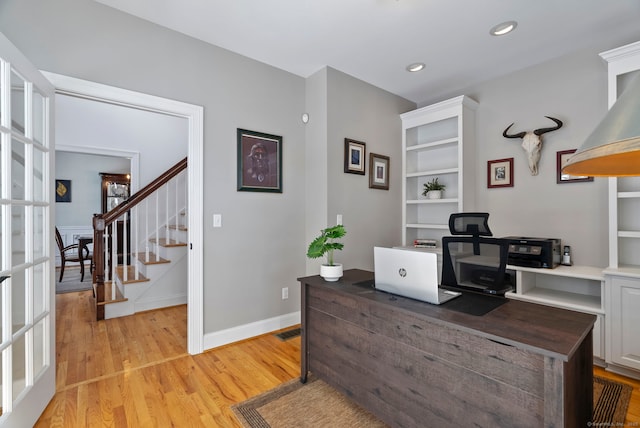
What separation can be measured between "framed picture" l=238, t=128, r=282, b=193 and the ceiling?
2.51 ft

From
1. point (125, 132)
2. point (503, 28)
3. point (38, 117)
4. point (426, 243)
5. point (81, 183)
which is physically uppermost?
point (503, 28)

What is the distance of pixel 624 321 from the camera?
7.11 ft

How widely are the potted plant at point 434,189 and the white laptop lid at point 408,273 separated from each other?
7.29 ft

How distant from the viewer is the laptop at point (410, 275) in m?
1.47

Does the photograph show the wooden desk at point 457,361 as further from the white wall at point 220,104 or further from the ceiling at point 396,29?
the ceiling at point 396,29

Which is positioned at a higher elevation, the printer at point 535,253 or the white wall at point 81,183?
the white wall at point 81,183

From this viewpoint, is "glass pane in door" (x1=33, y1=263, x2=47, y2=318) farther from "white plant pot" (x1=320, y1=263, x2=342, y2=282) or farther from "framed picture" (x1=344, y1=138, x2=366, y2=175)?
"framed picture" (x1=344, y1=138, x2=366, y2=175)

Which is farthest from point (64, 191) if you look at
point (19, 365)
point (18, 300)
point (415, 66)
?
point (415, 66)

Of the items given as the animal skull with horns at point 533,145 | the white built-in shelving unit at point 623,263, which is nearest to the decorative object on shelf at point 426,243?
the animal skull with horns at point 533,145

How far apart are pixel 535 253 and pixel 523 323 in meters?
1.66

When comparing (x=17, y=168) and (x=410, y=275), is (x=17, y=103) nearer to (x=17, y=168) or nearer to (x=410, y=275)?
(x=17, y=168)

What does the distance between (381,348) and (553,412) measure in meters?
0.74

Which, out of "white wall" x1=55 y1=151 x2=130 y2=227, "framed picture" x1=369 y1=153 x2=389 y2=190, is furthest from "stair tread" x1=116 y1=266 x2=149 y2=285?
"white wall" x1=55 y1=151 x2=130 y2=227

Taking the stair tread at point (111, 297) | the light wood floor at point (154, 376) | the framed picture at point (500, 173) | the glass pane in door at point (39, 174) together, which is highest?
the framed picture at point (500, 173)
